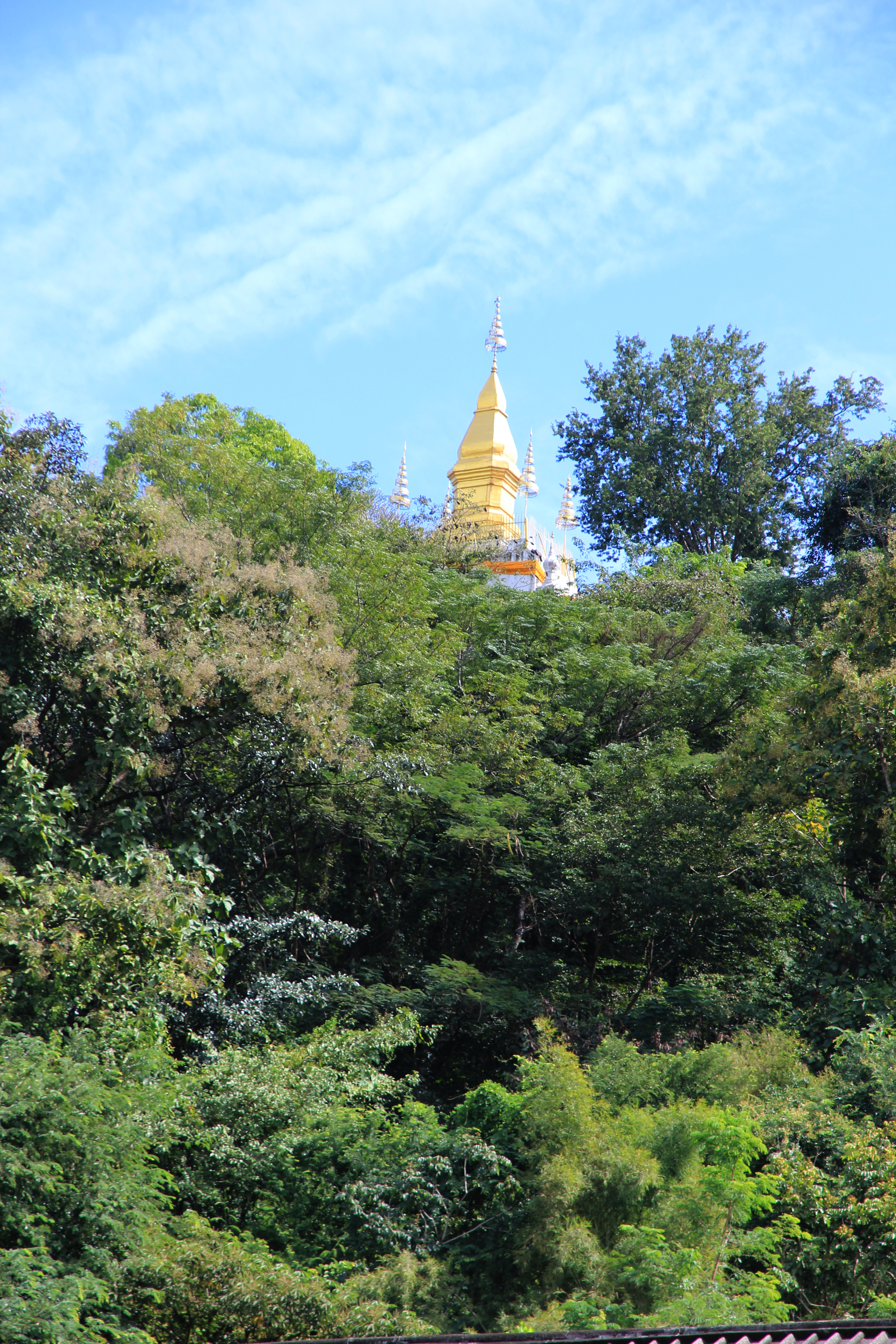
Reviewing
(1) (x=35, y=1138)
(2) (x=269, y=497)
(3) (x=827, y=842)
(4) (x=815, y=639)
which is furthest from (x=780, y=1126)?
(2) (x=269, y=497)

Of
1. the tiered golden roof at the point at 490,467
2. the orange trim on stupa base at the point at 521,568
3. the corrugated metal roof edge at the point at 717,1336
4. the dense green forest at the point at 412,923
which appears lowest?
the corrugated metal roof edge at the point at 717,1336

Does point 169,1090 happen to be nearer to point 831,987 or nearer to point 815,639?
point 831,987

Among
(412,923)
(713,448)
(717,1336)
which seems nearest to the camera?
(717,1336)

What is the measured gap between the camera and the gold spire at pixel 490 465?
1393 inches

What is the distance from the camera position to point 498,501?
35438 millimetres

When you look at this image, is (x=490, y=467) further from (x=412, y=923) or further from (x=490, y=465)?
(x=412, y=923)

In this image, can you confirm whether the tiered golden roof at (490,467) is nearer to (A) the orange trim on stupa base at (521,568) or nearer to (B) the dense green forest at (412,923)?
(A) the orange trim on stupa base at (521,568)

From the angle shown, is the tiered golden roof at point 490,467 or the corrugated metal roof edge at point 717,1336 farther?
the tiered golden roof at point 490,467

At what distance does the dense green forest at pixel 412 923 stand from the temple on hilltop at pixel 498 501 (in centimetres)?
722

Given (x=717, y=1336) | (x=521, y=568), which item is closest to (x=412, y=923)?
(x=717, y=1336)

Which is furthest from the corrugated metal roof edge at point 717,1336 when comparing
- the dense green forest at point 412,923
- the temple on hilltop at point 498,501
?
the temple on hilltop at point 498,501

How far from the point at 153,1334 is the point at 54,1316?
3.95 ft

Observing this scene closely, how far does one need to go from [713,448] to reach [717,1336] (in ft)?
78.2

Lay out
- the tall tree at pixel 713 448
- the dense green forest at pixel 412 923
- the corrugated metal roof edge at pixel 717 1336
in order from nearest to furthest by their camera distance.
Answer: the corrugated metal roof edge at pixel 717 1336
the dense green forest at pixel 412 923
the tall tree at pixel 713 448
